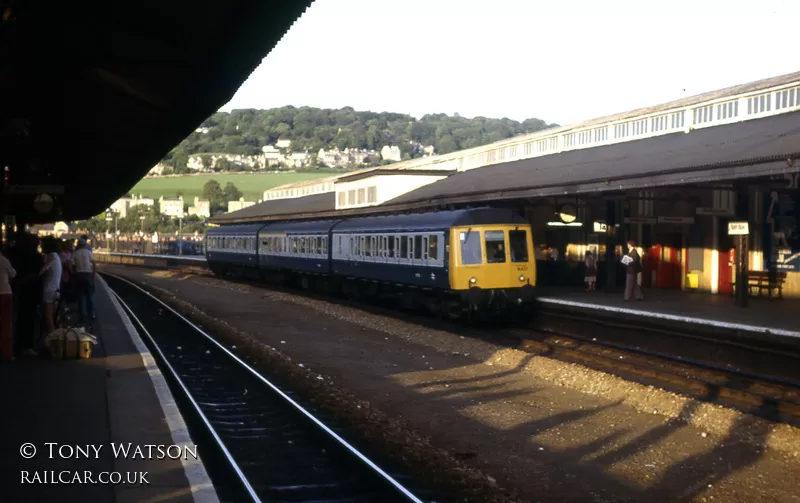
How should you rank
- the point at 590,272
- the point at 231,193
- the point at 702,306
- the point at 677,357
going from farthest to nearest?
the point at 231,193 → the point at 590,272 → the point at 702,306 → the point at 677,357

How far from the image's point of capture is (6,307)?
12.2 meters

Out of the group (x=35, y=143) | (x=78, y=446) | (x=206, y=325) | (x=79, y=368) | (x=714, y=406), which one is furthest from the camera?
(x=206, y=325)

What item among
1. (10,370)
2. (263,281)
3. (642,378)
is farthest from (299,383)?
(263,281)

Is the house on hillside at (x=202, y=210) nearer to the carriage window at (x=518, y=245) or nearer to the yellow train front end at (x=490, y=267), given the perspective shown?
the carriage window at (x=518, y=245)

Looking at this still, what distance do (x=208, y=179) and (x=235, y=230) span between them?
100151 millimetres

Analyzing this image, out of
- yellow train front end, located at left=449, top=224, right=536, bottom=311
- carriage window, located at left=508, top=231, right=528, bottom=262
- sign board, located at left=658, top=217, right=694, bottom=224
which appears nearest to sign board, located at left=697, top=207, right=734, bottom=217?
sign board, located at left=658, top=217, right=694, bottom=224

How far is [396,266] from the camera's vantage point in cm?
2377

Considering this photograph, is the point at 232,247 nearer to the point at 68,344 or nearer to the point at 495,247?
the point at 495,247

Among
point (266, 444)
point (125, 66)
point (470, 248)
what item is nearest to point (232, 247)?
point (470, 248)

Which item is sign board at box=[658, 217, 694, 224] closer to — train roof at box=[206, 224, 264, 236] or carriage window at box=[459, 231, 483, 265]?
carriage window at box=[459, 231, 483, 265]

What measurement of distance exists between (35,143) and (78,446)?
872cm

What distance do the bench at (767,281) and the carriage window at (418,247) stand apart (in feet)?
27.5

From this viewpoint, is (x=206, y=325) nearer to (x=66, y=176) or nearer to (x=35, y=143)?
(x=66, y=176)

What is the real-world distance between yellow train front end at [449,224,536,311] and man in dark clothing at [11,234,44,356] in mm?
9537
